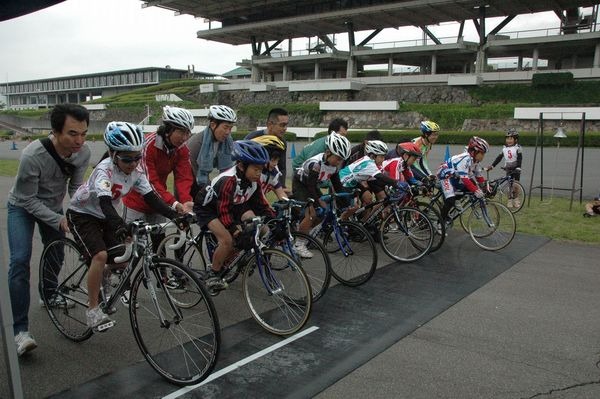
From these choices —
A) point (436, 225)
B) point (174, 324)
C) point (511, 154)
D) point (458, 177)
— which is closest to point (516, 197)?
point (511, 154)

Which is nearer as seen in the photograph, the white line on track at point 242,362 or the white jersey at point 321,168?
the white line on track at point 242,362

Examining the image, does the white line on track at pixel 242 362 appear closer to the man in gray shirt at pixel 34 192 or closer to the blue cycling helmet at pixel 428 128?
the man in gray shirt at pixel 34 192

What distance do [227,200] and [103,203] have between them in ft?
4.20

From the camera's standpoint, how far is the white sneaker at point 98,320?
12.4ft

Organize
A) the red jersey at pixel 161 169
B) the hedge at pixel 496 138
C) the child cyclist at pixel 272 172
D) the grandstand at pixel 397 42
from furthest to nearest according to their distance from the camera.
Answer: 1. the grandstand at pixel 397 42
2. the hedge at pixel 496 138
3. the child cyclist at pixel 272 172
4. the red jersey at pixel 161 169

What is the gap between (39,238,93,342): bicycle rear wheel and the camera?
4.20 m

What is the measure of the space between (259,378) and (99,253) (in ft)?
5.22

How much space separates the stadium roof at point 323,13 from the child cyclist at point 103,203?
4369cm

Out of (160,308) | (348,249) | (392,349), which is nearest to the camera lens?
(160,308)

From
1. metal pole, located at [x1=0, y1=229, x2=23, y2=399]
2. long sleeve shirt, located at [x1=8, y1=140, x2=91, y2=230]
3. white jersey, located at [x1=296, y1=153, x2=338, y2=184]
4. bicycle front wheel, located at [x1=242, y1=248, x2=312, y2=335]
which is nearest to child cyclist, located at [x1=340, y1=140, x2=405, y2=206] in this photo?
white jersey, located at [x1=296, y1=153, x2=338, y2=184]

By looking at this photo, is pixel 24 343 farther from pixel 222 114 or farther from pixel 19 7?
pixel 222 114

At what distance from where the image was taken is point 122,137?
12.4ft

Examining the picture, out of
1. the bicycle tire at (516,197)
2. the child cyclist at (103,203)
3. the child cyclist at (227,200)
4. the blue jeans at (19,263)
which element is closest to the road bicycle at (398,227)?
the child cyclist at (227,200)

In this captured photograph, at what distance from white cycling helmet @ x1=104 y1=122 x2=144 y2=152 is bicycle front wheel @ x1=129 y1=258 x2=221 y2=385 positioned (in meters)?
0.95
